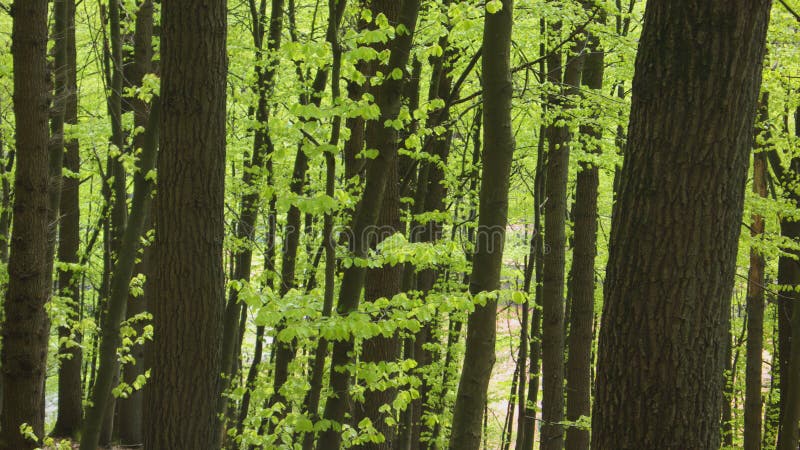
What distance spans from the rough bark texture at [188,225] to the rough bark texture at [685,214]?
108 inches

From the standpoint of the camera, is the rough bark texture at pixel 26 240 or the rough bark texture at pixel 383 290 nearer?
the rough bark texture at pixel 26 240

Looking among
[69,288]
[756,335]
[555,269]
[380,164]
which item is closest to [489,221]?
[380,164]

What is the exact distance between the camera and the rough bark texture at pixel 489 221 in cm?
523

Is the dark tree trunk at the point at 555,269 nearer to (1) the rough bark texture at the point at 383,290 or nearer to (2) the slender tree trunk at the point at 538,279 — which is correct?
(2) the slender tree trunk at the point at 538,279

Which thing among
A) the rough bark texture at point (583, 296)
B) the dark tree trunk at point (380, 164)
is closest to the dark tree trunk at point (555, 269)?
the rough bark texture at point (583, 296)

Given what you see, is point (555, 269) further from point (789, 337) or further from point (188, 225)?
point (789, 337)

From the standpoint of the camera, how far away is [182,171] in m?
4.53

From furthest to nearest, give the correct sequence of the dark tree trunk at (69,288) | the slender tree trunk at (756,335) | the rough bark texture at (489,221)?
1. the dark tree trunk at (69,288)
2. the slender tree trunk at (756,335)
3. the rough bark texture at (489,221)

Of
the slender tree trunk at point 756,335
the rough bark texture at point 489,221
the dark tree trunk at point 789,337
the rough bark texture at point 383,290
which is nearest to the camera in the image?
the rough bark texture at point 489,221

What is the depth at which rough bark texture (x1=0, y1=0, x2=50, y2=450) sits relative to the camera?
670 cm

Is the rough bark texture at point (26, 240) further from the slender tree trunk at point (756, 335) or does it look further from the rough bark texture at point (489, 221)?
the slender tree trunk at point (756, 335)

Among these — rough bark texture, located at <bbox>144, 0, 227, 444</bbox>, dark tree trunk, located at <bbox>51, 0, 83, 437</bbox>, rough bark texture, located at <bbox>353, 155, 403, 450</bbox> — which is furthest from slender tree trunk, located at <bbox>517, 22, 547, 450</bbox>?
dark tree trunk, located at <bbox>51, 0, 83, 437</bbox>

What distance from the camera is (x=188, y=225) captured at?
4.55m

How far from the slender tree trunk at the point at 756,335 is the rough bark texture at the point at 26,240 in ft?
34.7
